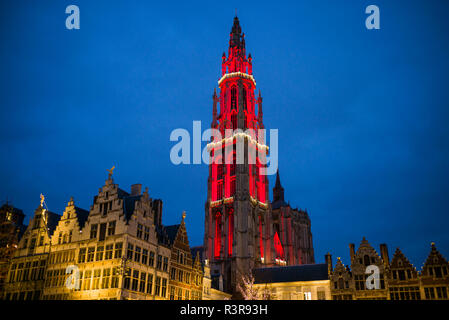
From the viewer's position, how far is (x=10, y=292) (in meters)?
38.7

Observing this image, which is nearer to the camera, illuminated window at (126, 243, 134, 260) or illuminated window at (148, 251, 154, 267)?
illuminated window at (126, 243, 134, 260)

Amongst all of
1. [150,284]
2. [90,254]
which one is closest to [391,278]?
[150,284]

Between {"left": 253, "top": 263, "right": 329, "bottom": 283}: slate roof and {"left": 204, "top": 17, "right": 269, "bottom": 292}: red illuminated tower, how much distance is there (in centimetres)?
786

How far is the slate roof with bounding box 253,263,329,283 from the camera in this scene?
51.0m

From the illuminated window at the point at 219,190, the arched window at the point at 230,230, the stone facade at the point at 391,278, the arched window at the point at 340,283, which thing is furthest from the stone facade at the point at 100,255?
the illuminated window at the point at 219,190

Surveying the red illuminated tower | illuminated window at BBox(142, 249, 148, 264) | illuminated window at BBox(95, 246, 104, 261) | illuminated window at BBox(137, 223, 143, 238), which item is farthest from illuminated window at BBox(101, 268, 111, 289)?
the red illuminated tower

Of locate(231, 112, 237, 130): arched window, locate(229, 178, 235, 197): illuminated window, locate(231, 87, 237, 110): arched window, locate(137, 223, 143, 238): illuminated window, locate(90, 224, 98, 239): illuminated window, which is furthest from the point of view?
locate(231, 87, 237, 110): arched window

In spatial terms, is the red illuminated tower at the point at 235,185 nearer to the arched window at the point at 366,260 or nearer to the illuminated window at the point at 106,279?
the arched window at the point at 366,260

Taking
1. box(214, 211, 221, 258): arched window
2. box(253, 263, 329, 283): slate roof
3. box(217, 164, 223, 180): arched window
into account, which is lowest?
box(253, 263, 329, 283): slate roof

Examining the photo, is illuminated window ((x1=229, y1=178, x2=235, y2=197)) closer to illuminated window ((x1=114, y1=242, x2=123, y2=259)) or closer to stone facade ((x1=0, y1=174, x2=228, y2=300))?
stone facade ((x1=0, y1=174, x2=228, y2=300))

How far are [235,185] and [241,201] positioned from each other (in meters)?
4.64

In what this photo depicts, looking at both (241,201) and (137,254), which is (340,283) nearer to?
(137,254)

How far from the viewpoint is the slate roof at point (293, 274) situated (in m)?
51.0

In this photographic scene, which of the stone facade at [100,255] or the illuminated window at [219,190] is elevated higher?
the illuminated window at [219,190]
